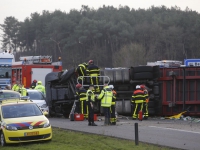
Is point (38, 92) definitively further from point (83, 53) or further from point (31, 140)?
point (83, 53)

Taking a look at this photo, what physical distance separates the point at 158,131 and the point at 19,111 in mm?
5063

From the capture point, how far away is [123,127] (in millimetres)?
20078

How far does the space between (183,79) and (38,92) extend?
7719 millimetres

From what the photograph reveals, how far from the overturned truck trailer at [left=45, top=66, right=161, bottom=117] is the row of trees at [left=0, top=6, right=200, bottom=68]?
Answer: 1470 inches

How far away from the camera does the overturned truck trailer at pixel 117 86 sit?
994 inches

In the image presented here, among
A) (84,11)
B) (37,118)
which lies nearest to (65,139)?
(37,118)

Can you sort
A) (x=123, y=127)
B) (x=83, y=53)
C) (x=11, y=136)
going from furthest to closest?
(x=83, y=53), (x=123, y=127), (x=11, y=136)

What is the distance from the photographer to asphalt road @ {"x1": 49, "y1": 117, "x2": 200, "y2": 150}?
50.4ft

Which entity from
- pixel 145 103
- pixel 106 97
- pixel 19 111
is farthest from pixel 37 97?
pixel 19 111

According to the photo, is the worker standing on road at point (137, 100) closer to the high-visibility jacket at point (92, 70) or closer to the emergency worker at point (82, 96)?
the high-visibility jacket at point (92, 70)

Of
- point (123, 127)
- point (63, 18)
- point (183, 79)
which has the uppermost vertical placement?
point (63, 18)

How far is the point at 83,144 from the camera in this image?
1526 cm

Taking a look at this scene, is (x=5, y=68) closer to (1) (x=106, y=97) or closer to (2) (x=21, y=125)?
(1) (x=106, y=97)

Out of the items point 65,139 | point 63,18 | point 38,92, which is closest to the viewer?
point 65,139
